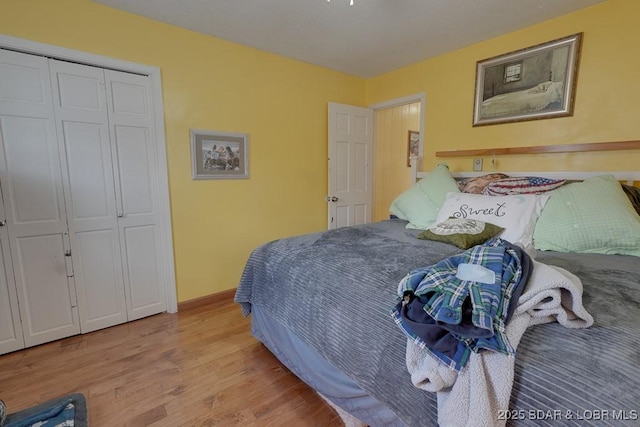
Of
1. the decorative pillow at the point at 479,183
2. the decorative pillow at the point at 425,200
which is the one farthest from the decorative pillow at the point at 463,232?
the decorative pillow at the point at 479,183

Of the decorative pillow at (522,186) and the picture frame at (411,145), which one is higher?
the picture frame at (411,145)

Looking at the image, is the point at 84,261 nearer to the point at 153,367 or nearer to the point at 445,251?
the point at 153,367

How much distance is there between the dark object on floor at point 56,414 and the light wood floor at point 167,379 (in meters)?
0.05

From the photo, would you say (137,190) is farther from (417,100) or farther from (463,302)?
(417,100)

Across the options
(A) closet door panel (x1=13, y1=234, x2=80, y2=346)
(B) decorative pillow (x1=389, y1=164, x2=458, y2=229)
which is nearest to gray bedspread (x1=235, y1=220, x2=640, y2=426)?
(B) decorative pillow (x1=389, y1=164, x2=458, y2=229)

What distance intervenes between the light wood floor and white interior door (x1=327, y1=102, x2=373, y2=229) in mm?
1784

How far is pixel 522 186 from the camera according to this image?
1.93m

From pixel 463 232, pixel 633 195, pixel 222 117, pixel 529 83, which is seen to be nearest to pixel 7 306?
pixel 222 117

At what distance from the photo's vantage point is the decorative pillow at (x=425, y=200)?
2178 millimetres

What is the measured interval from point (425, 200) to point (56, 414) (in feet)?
8.22

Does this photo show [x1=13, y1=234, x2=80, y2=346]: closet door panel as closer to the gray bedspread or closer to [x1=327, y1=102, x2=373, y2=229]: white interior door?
the gray bedspread

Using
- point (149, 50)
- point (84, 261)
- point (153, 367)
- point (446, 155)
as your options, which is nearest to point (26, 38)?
point (149, 50)

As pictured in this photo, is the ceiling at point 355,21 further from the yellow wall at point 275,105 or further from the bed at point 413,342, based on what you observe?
the bed at point 413,342

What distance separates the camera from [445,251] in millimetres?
1480
